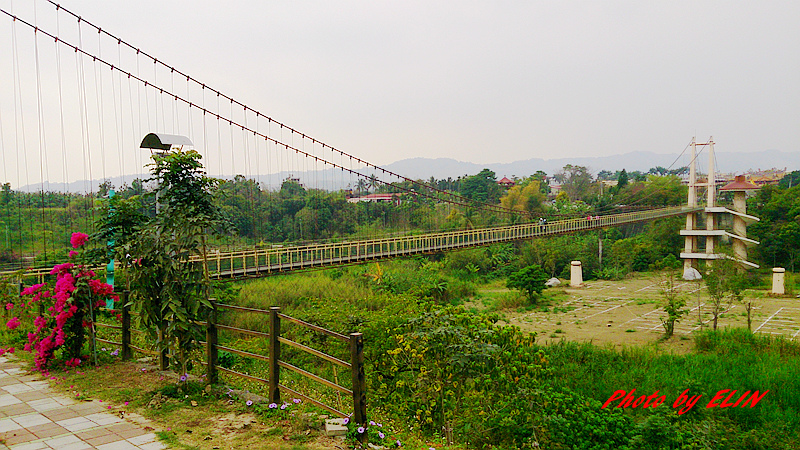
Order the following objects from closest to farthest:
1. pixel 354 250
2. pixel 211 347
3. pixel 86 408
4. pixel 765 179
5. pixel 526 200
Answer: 1. pixel 86 408
2. pixel 211 347
3. pixel 354 250
4. pixel 526 200
5. pixel 765 179

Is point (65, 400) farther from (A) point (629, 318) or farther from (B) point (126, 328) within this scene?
(A) point (629, 318)

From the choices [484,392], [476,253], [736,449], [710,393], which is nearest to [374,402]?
[484,392]

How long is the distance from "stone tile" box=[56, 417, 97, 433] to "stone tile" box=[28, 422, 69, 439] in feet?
0.10

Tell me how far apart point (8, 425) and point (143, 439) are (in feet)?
3.12

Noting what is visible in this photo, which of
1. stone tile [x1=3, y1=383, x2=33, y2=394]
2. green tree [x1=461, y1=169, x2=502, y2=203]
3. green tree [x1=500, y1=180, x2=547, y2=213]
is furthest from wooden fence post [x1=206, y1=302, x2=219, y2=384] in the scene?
green tree [x1=461, y1=169, x2=502, y2=203]

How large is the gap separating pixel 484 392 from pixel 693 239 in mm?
23344

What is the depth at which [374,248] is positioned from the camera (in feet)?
49.3

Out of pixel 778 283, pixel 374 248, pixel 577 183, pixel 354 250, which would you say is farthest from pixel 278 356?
pixel 577 183

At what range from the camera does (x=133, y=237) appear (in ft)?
13.3

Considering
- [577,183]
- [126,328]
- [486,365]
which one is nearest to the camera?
[126,328]

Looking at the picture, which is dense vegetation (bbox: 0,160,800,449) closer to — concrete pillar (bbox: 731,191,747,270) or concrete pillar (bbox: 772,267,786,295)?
concrete pillar (bbox: 772,267,786,295)

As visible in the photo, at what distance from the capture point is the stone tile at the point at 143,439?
115 inches

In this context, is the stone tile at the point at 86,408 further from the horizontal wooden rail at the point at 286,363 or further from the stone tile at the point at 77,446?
the horizontal wooden rail at the point at 286,363

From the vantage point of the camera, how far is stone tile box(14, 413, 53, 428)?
10.6 ft
